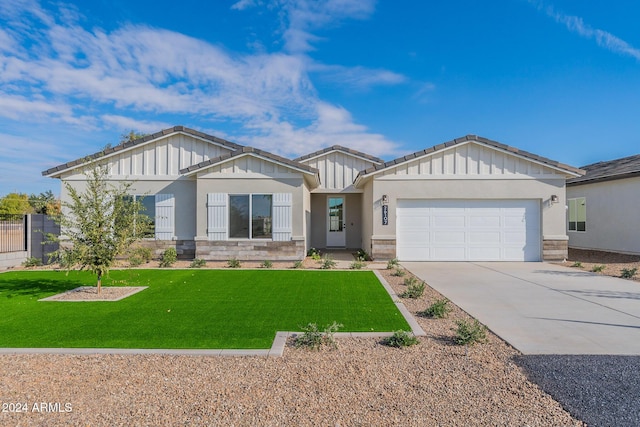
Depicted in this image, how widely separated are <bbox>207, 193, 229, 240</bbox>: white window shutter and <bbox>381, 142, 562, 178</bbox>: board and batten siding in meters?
6.60

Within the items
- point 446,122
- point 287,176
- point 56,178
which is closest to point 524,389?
point 287,176

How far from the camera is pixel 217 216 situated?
1210cm

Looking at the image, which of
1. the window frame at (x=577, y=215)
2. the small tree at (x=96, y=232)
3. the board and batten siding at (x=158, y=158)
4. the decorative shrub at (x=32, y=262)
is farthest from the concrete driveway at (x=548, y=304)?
the decorative shrub at (x=32, y=262)

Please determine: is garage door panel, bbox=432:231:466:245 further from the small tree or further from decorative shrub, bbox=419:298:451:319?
the small tree

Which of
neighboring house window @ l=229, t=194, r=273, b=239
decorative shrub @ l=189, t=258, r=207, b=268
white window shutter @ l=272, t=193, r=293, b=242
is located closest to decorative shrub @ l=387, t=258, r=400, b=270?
white window shutter @ l=272, t=193, r=293, b=242

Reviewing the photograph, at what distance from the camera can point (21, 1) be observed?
9.38 meters

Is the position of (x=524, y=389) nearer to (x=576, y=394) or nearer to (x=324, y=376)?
(x=576, y=394)

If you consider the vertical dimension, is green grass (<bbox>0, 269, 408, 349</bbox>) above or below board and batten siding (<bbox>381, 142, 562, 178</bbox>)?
below

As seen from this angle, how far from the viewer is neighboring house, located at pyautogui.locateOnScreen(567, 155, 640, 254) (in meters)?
13.0

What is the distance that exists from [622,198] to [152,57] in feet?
61.5

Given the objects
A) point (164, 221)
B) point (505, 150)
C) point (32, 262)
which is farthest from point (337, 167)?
point (32, 262)

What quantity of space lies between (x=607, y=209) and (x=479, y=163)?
21.6ft

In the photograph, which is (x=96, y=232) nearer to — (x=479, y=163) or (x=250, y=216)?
(x=250, y=216)

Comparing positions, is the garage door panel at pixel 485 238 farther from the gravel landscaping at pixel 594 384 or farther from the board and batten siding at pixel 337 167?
the gravel landscaping at pixel 594 384
